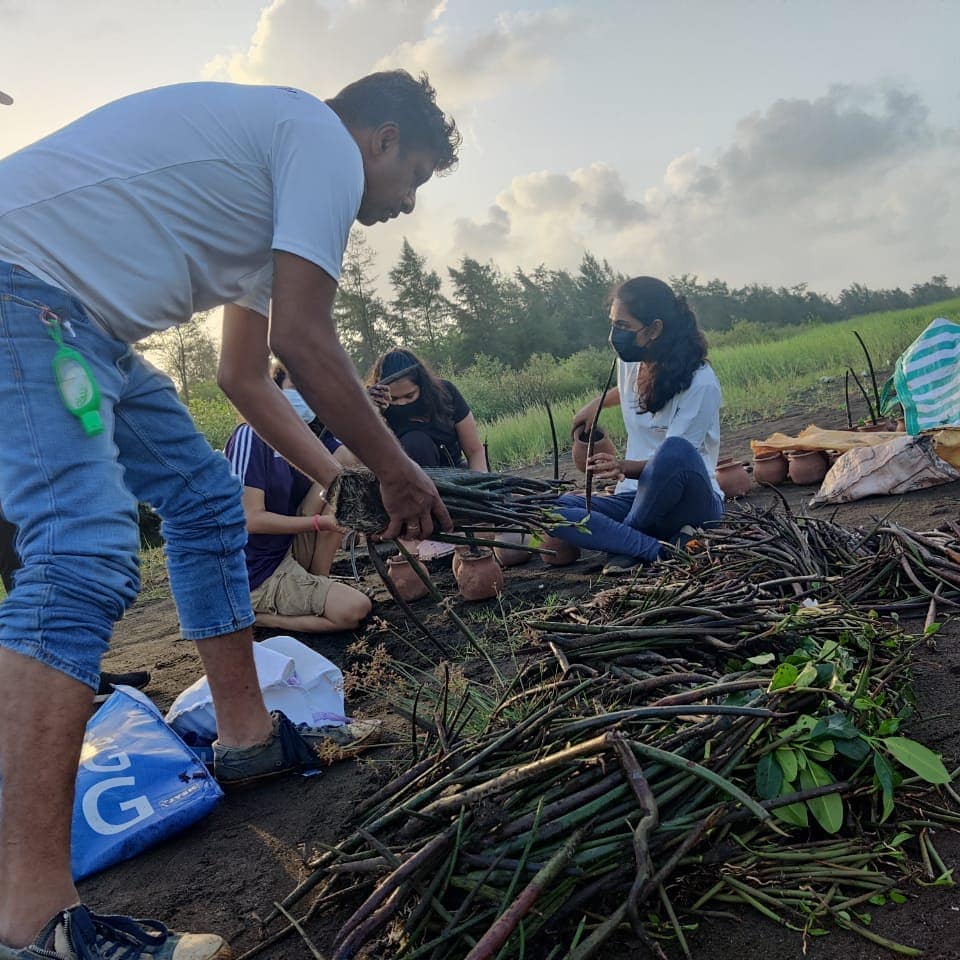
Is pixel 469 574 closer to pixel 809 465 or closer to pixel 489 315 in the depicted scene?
pixel 809 465

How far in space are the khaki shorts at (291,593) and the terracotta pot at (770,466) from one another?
316 cm

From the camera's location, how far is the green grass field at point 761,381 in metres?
9.33

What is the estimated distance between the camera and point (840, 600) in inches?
89.3

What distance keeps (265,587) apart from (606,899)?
2535 mm

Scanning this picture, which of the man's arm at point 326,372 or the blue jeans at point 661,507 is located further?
the blue jeans at point 661,507

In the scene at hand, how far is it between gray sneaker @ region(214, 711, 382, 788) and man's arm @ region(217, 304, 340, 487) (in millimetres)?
707

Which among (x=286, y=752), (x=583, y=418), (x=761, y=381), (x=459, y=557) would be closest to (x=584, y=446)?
(x=583, y=418)

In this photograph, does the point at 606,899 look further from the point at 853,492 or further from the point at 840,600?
the point at 853,492

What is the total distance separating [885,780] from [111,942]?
52.8 inches

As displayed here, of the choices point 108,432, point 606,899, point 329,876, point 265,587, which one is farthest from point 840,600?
point 265,587

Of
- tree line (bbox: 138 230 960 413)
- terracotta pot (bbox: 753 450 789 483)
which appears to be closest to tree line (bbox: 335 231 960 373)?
tree line (bbox: 138 230 960 413)

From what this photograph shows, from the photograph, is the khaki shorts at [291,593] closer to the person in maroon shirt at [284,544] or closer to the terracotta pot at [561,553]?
the person in maroon shirt at [284,544]

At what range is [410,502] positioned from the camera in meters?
1.73

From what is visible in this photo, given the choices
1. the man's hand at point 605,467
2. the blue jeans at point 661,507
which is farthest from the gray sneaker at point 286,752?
the man's hand at point 605,467
